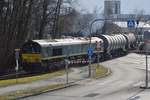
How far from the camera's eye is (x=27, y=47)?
2154 inches

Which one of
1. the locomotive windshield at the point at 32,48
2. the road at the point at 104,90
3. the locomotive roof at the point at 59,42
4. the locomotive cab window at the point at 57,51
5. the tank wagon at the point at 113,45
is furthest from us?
the tank wagon at the point at 113,45

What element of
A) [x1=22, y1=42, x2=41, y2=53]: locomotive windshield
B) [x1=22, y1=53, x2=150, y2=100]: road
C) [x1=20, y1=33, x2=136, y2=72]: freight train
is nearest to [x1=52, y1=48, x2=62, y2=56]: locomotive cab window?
[x1=20, y1=33, x2=136, y2=72]: freight train

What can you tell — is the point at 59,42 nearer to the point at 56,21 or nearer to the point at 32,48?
the point at 32,48

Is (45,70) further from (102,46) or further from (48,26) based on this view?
(48,26)

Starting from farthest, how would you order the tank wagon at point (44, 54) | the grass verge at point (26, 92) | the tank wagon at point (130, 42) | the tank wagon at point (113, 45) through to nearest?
the tank wagon at point (130, 42), the tank wagon at point (113, 45), the tank wagon at point (44, 54), the grass verge at point (26, 92)

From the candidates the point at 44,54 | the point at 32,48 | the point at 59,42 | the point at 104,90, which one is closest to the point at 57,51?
the point at 59,42

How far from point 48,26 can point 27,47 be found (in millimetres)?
23975

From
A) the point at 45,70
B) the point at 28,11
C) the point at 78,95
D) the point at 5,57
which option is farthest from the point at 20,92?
the point at 28,11

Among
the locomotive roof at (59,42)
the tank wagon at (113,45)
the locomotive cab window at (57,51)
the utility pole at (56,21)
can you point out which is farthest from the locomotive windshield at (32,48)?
the tank wagon at (113,45)

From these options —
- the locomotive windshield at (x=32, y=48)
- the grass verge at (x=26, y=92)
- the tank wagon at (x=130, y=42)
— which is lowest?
the tank wagon at (x=130, y=42)

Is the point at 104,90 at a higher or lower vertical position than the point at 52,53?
lower

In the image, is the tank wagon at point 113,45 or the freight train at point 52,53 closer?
the freight train at point 52,53

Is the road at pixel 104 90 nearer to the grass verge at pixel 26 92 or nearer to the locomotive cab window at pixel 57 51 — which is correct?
the grass verge at pixel 26 92

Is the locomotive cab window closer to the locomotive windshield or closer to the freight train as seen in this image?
the freight train
